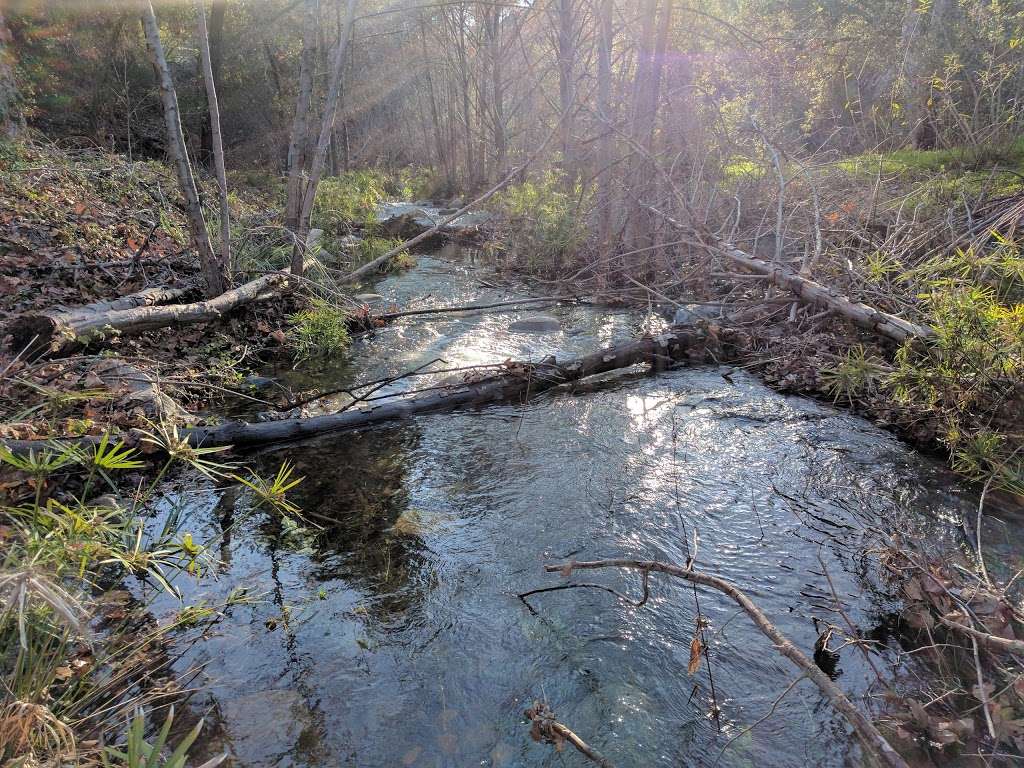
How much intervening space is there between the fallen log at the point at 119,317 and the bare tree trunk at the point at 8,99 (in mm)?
8309

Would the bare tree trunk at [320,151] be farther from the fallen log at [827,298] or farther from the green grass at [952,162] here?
the green grass at [952,162]

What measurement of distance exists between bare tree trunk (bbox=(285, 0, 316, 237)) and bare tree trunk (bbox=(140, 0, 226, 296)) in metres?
1.44

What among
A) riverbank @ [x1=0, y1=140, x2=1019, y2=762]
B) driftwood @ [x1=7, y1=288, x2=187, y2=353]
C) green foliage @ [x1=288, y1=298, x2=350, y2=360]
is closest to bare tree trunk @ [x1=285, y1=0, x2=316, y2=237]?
riverbank @ [x1=0, y1=140, x2=1019, y2=762]

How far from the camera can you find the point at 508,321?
8.25 m

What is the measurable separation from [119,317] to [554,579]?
4229mm

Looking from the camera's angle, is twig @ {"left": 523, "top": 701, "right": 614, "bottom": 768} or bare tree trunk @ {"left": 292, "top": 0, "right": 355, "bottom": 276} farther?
bare tree trunk @ {"left": 292, "top": 0, "right": 355, "bottom": 276}

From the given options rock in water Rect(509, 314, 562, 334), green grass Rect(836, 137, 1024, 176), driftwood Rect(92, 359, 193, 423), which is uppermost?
green grass Rect(836, 137, 1024, 176)

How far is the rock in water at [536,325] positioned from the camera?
307 inches

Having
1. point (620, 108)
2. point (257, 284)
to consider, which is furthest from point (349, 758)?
point (620, 108)

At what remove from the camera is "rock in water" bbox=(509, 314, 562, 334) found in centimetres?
780

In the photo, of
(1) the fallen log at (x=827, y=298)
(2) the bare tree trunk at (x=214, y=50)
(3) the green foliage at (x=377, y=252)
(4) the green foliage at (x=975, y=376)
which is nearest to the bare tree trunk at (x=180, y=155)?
(3) the green foliage at (x=377, y=252)

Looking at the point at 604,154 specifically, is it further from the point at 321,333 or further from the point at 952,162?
the point at 321,333

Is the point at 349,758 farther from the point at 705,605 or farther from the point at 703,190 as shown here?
the point at 703,190

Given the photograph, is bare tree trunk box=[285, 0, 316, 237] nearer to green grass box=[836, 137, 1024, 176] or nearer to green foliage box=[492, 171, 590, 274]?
green foliage box=[492, 171, 590, 274]
